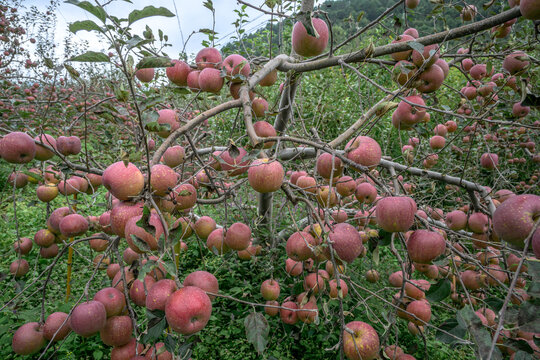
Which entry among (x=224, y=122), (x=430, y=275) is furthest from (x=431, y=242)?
(x=224, y=122)

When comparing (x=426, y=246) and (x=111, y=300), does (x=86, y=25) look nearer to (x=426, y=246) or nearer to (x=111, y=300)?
(x=111, y=300)

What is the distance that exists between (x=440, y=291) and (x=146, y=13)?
1.48m

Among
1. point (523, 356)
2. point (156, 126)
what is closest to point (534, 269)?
point (523, 356)

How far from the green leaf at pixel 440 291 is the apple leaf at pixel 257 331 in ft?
2.20

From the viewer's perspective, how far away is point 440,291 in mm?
1102

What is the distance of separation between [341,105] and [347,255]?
→ 4149 millimetres

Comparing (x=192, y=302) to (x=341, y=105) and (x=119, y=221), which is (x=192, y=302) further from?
(x=341, y=105)

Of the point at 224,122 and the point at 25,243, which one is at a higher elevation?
the point at 224,122

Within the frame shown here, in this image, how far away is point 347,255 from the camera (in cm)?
107

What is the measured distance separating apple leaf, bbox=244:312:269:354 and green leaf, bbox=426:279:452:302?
2.20ft

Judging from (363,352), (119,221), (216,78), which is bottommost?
(363,352)

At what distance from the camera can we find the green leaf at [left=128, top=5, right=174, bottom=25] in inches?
36.5

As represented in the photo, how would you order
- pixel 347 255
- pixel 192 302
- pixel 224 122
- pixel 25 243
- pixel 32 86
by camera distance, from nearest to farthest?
pixel 192 302 < pixel 347 255 < pixel 25 243 < pixel 224 122 < pixel 32 86

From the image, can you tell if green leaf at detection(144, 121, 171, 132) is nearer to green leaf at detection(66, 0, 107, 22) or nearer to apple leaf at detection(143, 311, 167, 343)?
green leaf at detection(66, 0, 107, 22)
